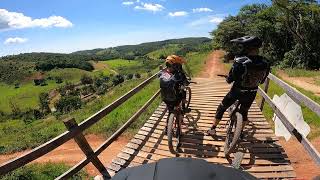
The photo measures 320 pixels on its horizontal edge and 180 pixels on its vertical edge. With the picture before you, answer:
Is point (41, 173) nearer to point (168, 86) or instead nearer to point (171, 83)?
point (168, 86)

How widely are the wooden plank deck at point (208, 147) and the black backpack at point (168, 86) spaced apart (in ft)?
3.75

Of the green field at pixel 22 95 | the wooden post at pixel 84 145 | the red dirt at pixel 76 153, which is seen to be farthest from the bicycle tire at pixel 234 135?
the green field at pixel 22 95

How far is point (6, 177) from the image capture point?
8320 millimetres

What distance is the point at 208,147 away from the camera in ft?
24.4

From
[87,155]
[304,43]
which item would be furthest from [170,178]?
[304,43]

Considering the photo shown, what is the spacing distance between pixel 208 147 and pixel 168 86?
1.62m

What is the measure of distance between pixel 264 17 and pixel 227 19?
13575 millimetres

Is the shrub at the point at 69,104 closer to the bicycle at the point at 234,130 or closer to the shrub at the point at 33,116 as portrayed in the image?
the shrub at the point at 33,116

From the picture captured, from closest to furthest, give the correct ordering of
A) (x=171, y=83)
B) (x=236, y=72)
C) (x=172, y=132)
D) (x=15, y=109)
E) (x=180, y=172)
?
(x=180, y=172) < (x=236, y=72) < (x=171, y=83) < (x=172, y=132) < (x=15, y=109)

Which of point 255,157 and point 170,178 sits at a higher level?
point 170,178

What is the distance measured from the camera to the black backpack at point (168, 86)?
7.17 meters

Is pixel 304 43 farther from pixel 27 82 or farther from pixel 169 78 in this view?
pixel 27 82

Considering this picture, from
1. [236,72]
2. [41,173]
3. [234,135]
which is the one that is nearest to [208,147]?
[234,135]

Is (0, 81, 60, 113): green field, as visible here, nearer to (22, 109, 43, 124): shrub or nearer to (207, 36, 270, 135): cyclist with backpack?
(22, 109, 43, 124): shrub
